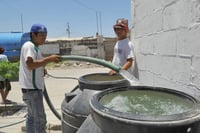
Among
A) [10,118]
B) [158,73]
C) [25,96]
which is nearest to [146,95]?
[158,73]

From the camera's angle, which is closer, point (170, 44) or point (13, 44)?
point (170, 44)

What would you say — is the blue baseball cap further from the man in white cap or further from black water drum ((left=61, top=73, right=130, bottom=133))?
black water drum ((left=61, top=73, right=130, bottom=133))

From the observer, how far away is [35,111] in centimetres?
367

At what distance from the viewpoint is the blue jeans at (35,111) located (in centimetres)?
365

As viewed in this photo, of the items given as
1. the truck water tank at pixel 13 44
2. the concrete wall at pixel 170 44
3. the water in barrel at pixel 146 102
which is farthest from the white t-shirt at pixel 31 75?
the truck water tank at pixel 13 44

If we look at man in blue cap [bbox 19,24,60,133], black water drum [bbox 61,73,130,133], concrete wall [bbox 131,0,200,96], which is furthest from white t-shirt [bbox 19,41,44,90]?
black water drum [bbox 61,73,130,133]

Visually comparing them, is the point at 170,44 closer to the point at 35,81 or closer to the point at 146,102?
the point at 146,102

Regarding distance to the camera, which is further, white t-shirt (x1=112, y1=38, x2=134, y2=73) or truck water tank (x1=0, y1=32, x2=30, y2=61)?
truck water tank (x1=0, y1=32, x2=30, y2=61)

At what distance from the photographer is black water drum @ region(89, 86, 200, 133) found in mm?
1050

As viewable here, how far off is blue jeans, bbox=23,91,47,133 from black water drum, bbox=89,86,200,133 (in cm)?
230

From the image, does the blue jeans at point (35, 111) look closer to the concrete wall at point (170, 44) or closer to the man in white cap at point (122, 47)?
the man in white cap at point (122, 47)

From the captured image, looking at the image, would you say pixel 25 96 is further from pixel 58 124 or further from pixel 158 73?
pixel 158 73

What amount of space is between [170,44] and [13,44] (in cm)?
1556

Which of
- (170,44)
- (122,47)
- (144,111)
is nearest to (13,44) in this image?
(122,47)
